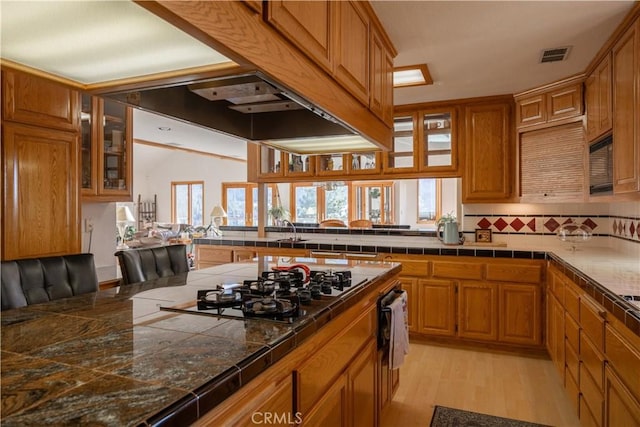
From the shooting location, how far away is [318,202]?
33.9ft

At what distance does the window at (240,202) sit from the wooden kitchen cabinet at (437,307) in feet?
26.7

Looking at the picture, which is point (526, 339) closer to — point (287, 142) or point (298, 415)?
point (287, 142)

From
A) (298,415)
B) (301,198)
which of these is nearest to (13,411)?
(298,415)

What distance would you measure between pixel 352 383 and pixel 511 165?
2.91 meters

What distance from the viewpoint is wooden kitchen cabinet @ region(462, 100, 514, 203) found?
3.75 m

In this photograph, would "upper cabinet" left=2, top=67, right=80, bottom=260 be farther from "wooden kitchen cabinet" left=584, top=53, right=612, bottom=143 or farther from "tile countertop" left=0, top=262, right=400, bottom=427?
"wooden kitchen cabinet" left=584, top=53, right=612, bottom=143

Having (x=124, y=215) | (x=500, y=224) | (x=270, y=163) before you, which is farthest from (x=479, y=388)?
(x=124, y=215)

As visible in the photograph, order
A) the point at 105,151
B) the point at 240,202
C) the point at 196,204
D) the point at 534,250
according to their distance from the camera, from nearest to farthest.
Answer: the point at 105,151
the point at 534,250
the point at 240,202
the point at 196,204

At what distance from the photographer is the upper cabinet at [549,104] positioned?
3162 mm

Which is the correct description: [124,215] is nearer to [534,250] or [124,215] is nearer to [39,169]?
[39,169]

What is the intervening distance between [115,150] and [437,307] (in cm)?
299

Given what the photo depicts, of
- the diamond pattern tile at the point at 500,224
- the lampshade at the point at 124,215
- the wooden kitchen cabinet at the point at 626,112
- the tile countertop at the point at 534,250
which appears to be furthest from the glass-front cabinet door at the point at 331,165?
the lampshade at the point at 124,215

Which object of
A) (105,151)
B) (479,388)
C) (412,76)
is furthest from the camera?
(412,76)

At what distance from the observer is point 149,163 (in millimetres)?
12219
